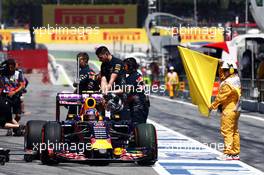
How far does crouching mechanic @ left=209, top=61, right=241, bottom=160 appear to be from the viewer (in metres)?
15.3

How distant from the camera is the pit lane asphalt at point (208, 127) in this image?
1692 cm

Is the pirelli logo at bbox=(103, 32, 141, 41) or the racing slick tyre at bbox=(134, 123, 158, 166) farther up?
the racing slick tyre at bbox=(134, 123, 158, 166)

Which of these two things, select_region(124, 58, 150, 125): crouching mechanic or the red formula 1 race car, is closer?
the red formula 1 race car

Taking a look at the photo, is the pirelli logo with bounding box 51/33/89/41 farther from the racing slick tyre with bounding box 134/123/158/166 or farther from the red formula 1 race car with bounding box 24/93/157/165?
the racing slick tyre with bounding box 134/123/158/166

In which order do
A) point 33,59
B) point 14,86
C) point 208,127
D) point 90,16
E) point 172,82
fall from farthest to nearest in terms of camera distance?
1. point 90,16
2. point 33,59
3. point 172,82
4. point 208,127
5. point 14,86

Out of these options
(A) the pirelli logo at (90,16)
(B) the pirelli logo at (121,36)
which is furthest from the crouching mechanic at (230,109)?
(B) the pirelli logo at (121,36)

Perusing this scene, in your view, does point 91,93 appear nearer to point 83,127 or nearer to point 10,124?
point 83,127

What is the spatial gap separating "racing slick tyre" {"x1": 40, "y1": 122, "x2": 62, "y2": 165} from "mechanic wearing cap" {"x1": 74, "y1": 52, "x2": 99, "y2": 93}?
290 cm

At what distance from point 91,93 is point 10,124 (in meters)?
2.24

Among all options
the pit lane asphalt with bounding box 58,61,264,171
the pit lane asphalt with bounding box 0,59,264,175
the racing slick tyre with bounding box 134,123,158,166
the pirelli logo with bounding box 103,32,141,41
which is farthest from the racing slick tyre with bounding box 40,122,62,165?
the pirelli logo with bounding box 103,32,141,41

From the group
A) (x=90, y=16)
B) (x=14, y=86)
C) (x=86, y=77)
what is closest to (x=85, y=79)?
(x=86, y=77)

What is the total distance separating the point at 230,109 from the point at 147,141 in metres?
1.79

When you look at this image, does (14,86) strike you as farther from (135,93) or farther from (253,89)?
(253,89)

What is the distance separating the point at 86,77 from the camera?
55.9 feet
